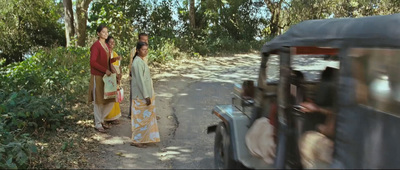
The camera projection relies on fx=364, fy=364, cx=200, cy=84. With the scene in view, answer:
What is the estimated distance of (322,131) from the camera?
3.01 meters

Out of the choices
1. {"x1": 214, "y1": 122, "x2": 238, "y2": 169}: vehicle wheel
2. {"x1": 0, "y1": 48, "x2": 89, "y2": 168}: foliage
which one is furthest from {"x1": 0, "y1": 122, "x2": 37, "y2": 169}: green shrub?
{"x1": 214, "y1": 122, "x2": 238, "y2": 169}: vehicle wheel

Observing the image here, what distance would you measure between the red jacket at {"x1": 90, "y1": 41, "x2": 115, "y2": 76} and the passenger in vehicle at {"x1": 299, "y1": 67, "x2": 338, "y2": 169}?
408cm

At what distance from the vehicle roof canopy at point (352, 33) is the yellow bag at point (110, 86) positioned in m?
3.93

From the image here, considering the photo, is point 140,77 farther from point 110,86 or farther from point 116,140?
point 116,140

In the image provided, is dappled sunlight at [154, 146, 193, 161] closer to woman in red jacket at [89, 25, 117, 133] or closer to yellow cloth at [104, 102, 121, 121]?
woman in red jacket at [89, 25, 117, 133]

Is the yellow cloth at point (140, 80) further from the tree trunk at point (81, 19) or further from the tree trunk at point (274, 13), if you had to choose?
the tree trunk at point (274, 13)

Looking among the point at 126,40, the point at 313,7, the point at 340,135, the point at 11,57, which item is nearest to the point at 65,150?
the point at 340,135

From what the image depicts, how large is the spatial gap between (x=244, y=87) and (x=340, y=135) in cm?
211

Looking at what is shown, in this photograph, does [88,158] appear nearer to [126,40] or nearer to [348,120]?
[348,120]

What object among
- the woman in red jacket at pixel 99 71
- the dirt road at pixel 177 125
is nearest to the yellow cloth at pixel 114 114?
the dirt road at pixel 177 125

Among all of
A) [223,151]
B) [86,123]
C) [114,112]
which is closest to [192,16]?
[114,112]

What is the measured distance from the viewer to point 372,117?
268 cm

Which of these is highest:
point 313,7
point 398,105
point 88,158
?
point 313,7

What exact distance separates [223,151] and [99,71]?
302cm
